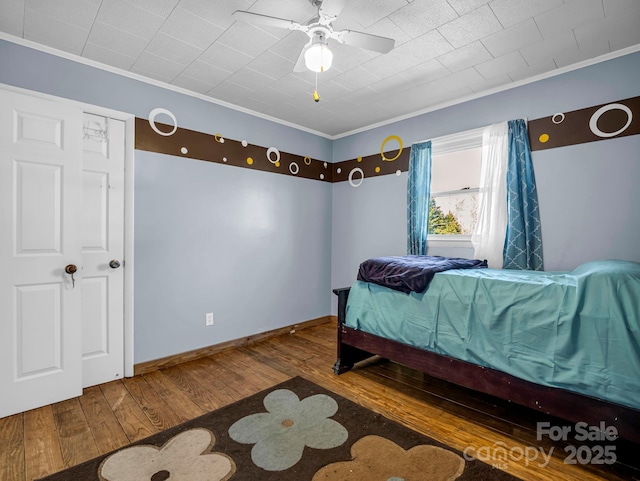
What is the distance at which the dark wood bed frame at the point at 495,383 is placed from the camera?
1.53 metres

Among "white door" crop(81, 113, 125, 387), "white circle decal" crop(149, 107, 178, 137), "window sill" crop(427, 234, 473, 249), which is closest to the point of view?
"white door" crop(81, 113, 125, 387)

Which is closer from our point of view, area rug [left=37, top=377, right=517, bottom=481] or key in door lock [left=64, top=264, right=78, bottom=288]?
area rug [left=37, top=377, right=517, bottom=481]

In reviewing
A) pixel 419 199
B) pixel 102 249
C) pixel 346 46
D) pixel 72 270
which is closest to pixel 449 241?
pixel 419 199

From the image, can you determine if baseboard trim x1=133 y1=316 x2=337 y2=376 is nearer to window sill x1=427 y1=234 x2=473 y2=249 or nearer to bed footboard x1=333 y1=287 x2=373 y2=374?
bed footboard x1=333 y1=287 x2=373 y2=374

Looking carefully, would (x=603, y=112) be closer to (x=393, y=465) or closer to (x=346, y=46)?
(x=346, y=46)

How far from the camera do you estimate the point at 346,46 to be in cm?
229

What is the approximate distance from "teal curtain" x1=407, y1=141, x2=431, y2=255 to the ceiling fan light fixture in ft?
6.37

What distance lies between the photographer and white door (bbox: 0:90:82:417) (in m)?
2.12

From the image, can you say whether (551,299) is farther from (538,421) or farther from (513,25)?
(513,25)

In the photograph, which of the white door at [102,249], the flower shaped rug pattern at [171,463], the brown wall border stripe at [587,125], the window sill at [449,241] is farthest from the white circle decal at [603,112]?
the white door at [102,249]

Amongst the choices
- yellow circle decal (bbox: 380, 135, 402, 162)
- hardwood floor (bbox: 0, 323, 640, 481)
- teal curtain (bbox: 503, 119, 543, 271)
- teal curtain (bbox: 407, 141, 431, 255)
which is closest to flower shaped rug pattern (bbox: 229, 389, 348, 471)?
hardwood floor (bbox: 0, 323, 640, 481)

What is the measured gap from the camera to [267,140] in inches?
145

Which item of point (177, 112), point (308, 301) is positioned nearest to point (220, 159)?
point (177, 112)

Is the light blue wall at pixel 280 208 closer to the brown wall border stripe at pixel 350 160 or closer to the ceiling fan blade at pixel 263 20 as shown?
the brown wall border stripe at pixel 350 160
